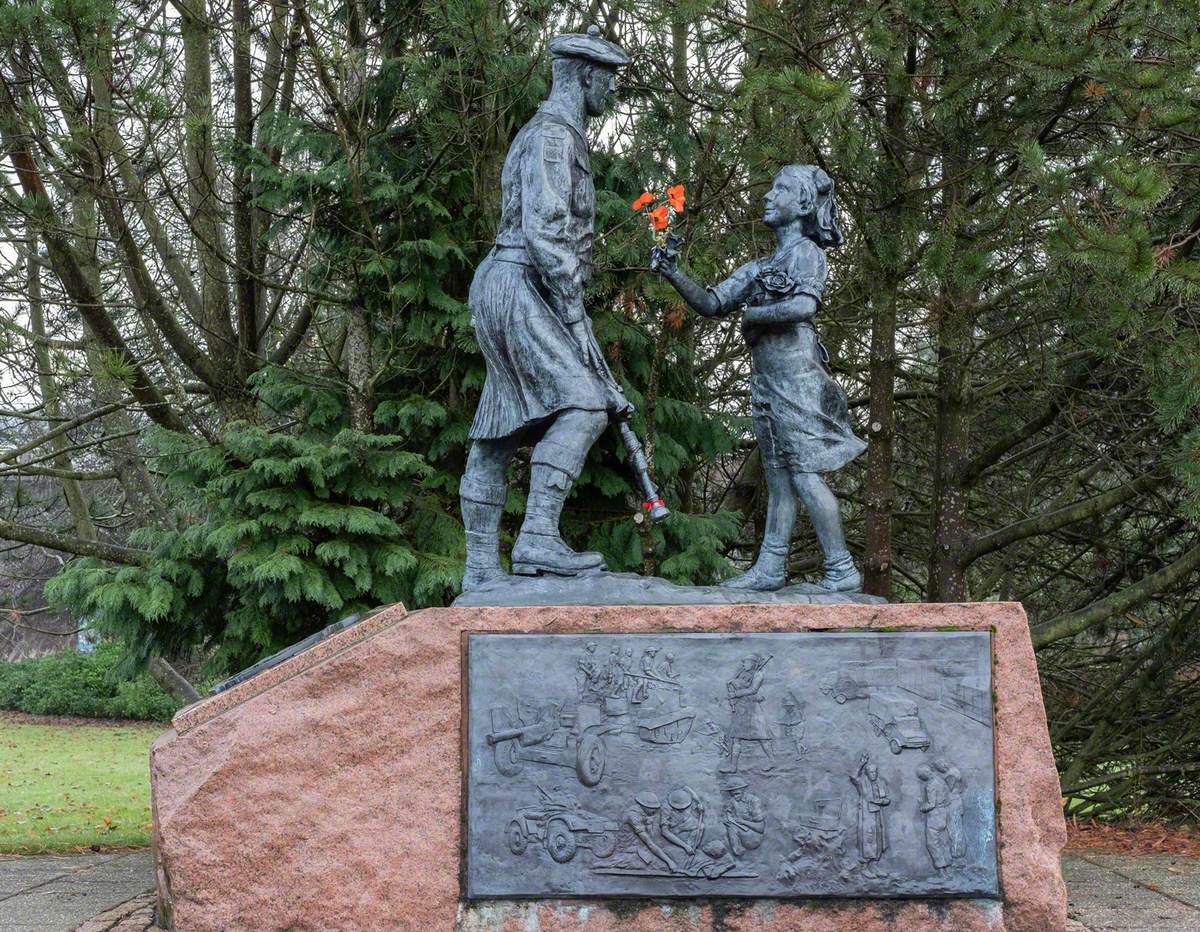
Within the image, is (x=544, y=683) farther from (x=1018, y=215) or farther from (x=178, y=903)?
(x=1018, y=215)

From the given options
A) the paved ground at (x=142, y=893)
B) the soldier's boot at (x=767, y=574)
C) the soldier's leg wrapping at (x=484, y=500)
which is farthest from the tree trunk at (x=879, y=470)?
the soldier's leg wrapping at (x=484, y=500)

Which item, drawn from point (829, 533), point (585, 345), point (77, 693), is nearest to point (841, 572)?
point (829, 533)

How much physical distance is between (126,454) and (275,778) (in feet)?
21.1

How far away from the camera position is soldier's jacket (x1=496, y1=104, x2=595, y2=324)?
5102 mm

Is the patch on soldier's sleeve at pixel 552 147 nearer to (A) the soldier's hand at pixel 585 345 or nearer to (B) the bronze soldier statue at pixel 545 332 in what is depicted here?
(B) the bronze soldier statue at pixel 545 332

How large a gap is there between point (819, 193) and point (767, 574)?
5.29 feet

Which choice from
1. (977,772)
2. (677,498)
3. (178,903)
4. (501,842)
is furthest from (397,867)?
(677,498)

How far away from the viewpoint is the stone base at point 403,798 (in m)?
4.64

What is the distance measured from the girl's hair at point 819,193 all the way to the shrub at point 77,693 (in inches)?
528

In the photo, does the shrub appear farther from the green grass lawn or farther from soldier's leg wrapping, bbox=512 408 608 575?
soldier's leg wrapping, bbox=512 408 608 575

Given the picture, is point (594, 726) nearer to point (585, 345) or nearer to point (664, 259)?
point (585, 345)

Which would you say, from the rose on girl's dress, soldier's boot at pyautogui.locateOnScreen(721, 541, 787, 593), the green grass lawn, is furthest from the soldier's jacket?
the green grass lawn

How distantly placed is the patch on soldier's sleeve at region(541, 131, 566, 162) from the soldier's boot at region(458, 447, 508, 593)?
124 cm

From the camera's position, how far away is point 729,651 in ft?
15.6
